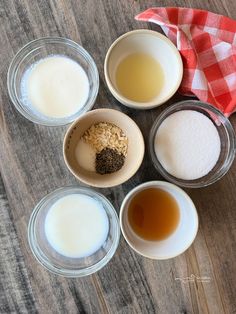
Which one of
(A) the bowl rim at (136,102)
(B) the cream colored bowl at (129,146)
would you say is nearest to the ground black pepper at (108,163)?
(B) the cream colored bowl at (129,146)

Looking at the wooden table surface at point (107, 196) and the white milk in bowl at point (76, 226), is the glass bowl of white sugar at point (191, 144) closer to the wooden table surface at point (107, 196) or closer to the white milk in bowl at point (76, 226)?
the wooden table surface at point (107, 196)

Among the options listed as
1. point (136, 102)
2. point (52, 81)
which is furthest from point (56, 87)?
point (136, 102)

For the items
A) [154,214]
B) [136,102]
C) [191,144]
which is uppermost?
[136,102]

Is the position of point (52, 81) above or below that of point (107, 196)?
above

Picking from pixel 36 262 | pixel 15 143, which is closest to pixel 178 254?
pixel 36 262

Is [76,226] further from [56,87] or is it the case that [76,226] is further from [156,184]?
[56,87]
